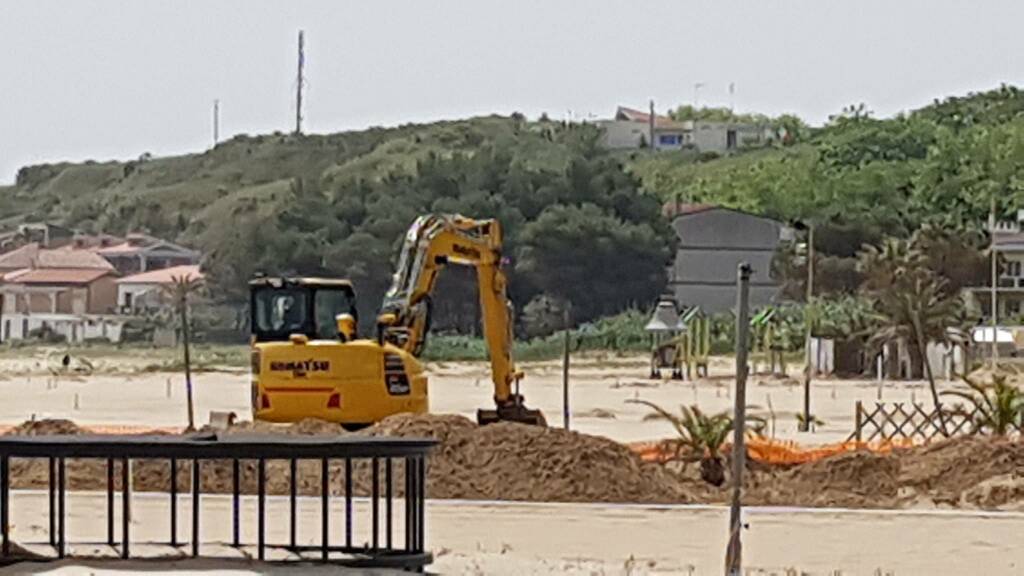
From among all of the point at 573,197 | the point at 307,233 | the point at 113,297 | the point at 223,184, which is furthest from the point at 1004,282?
the point at 223,184

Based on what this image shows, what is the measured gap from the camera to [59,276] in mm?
128500

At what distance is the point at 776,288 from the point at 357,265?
1790cm

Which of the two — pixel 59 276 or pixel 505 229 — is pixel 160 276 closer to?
pixel 59 276

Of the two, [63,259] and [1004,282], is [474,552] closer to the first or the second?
[1004,282]

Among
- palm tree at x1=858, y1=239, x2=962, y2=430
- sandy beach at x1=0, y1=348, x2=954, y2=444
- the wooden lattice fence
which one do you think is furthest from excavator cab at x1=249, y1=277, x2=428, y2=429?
palm tree at x1=858, y1=239, x2=962, y2=430

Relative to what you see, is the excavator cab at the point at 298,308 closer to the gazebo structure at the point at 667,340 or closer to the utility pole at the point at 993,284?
the utility pole at the point at 993,284

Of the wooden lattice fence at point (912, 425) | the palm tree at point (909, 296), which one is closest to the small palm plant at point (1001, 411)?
the wooden lattice fence at point (912, 425)

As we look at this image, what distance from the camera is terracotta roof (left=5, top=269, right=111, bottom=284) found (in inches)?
4998

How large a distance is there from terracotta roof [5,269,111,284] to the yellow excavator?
314 feet

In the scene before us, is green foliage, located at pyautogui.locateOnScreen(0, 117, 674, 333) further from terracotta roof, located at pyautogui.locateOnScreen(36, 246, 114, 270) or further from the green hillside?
terracotta roof, located at pyautogui.locateOnScreen(36, 246, 114, 270)

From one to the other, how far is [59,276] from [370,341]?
100 metres

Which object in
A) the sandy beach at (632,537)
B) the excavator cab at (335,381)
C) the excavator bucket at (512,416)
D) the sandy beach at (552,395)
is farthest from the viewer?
the sandy beach at (552,395)

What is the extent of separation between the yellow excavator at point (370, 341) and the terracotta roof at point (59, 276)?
95.9 m

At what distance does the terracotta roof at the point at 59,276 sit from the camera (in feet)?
416
